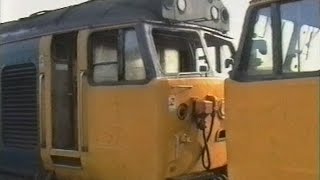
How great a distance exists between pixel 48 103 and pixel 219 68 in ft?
6.26

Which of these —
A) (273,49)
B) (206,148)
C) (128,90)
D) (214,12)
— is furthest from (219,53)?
(273,49)

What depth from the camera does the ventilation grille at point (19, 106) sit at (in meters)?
6.00

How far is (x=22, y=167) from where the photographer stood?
6.11 m

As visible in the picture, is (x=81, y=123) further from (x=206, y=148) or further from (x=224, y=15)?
(x=224, y=15)

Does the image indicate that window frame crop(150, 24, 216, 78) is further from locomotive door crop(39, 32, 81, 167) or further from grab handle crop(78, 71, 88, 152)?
locomotive door crop(39, 32, 81, 167)

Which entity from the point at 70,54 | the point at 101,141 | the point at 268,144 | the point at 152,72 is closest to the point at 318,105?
the point at 268,144

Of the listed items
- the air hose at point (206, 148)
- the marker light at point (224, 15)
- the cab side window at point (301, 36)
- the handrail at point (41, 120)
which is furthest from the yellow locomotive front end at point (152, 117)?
the cab side window at point (301, 36)

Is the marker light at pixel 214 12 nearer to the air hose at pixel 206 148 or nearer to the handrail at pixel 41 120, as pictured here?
the air hose at pixel 206 148

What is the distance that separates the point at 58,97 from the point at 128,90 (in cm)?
109

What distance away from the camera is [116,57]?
5.11 metres

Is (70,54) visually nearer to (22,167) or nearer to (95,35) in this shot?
(95,35)

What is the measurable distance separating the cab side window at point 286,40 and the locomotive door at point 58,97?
2.29m

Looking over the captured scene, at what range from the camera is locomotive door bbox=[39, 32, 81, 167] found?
557 centimetres

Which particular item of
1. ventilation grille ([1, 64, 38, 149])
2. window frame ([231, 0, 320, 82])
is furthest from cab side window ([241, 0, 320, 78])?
ventilation grille ([1, 64, 38, 149])
